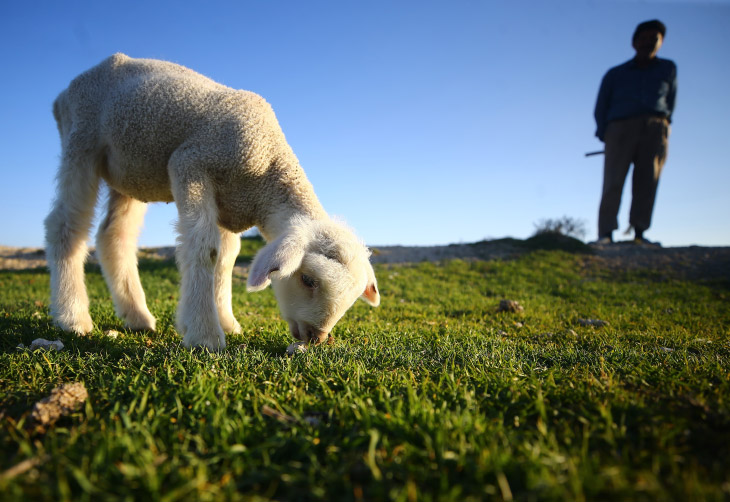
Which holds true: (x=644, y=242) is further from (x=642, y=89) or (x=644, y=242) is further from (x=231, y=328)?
(x=231, y=328)

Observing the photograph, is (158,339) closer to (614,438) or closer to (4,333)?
(4,333)

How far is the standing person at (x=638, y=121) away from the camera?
1309 centimetres

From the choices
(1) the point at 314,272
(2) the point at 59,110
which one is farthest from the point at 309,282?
(2) the point at 59,110

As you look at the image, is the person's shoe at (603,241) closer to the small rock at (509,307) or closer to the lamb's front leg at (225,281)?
the small rock at (509,307)

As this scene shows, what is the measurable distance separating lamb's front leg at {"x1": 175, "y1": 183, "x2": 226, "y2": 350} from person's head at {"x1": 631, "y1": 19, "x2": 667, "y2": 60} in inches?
604

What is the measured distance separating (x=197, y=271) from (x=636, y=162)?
1509 centimetres

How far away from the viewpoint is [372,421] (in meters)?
1.94

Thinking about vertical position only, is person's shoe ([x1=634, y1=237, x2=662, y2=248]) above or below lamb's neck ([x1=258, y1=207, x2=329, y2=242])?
above

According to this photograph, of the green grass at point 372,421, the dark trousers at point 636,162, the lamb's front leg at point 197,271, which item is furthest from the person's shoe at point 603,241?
the lamb's front leg at point 197,271

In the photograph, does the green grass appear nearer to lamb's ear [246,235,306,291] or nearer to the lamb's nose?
the lamb's nose

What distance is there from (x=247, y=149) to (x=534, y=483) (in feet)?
11.6

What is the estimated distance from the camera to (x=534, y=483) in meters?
1.42

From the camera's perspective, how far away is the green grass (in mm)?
1480

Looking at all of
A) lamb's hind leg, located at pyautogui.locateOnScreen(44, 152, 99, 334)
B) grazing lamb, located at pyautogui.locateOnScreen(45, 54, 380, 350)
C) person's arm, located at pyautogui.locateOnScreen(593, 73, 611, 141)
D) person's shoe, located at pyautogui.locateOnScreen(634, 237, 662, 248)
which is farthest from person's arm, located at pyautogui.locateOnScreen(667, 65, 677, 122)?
lamb's hind leg, located at pyautogui.locateOnScreen(44, 152, 99, 334)
